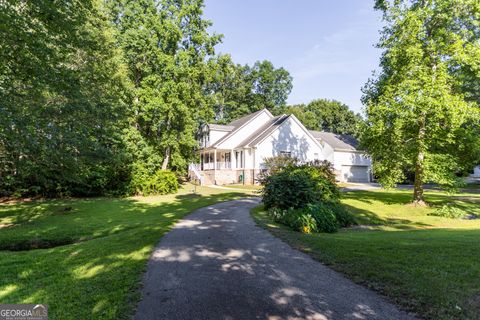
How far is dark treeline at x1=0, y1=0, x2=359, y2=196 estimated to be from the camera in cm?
988

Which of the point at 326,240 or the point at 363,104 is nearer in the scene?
the point at 326,240

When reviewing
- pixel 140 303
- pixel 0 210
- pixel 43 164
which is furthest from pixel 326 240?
pixel 0 210

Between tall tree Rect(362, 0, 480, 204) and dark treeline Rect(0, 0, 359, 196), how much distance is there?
620 centimetres

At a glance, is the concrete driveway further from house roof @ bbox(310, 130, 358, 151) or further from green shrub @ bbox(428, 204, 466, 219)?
house roof @ bbox(310, 130, 358, 151)

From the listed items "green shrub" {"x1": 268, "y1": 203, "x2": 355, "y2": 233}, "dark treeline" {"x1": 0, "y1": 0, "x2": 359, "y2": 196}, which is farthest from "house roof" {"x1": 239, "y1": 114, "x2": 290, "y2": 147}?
"green shrub" {"x1": 268, "y1": 203, "x2": 355, "y2": 233}

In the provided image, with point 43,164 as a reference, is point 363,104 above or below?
above

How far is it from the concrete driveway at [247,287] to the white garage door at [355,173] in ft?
118

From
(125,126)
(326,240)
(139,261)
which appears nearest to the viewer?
(139,261)

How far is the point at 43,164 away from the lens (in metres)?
10.7

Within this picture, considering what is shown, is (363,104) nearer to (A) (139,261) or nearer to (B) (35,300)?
(A) (139,261)

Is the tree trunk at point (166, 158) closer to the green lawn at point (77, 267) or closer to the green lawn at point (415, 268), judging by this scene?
the green lawn at point (77, 267)

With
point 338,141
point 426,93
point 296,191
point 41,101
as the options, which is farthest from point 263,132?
point 41,101

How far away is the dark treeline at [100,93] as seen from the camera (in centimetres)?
988

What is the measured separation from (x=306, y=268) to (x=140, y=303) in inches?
120
